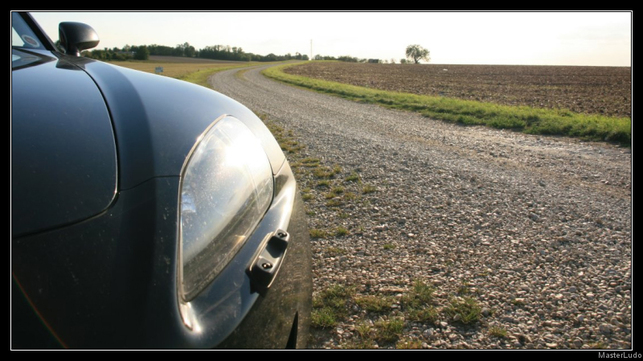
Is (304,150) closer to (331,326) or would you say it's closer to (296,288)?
(331,326)

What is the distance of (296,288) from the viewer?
136 cm

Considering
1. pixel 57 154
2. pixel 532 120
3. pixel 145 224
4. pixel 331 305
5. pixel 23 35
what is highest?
pixel 23 35

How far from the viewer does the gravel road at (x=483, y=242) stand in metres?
1.97

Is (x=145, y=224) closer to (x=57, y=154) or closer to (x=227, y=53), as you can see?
(x=57, y=154)

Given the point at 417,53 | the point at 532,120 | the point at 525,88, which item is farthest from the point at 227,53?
the point at 532,120

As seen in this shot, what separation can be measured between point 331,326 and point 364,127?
6388mm

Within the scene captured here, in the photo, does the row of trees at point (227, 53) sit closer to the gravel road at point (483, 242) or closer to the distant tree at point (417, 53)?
the distant tree at point (417, 53)

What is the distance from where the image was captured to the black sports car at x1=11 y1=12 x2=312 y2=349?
83cm

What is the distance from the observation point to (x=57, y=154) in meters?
1.08

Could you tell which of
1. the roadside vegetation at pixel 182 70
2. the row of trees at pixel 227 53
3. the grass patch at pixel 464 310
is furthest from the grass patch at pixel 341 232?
the row of trees at pixel 227 53

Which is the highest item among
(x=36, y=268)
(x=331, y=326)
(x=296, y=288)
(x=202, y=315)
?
(x=36, y=268)

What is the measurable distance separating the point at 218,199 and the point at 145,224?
0.82 feet

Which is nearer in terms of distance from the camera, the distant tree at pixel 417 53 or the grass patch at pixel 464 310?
the grass patch at pixel 464 310
